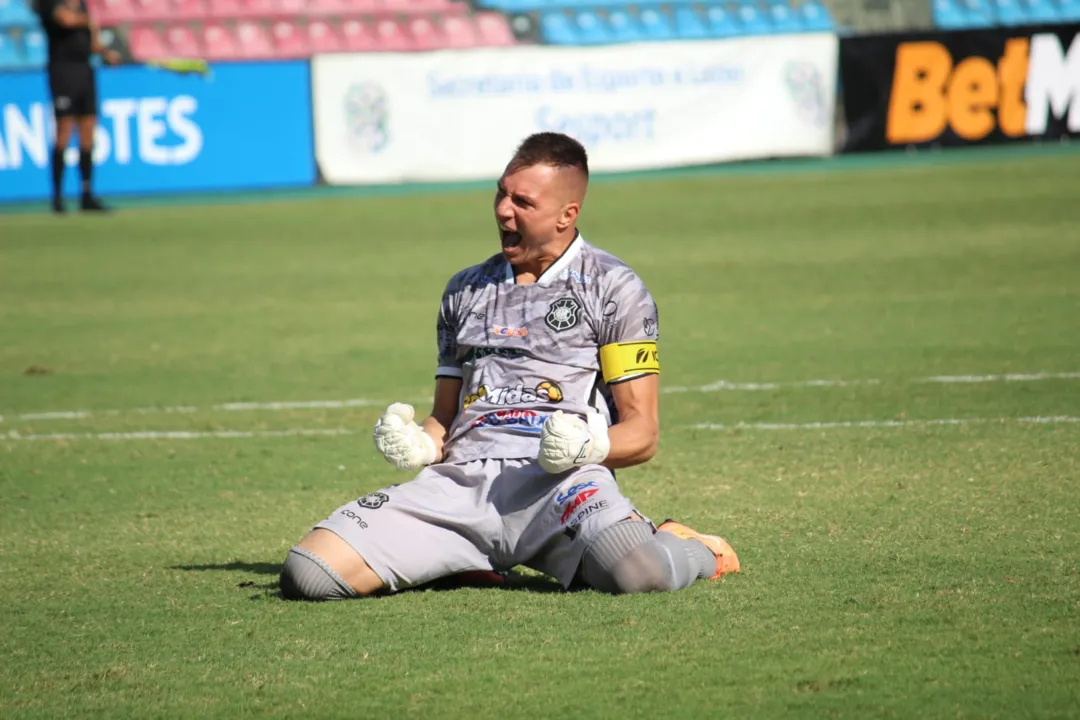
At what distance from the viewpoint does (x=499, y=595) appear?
190 inches

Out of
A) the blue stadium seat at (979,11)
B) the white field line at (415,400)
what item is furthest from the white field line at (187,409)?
the blue stadium seat at (979,11)

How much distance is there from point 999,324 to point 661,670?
675 centimetres

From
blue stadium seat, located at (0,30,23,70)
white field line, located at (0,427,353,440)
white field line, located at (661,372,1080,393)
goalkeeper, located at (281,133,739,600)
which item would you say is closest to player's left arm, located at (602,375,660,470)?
goalkeeper, located at (281,133,739,600)

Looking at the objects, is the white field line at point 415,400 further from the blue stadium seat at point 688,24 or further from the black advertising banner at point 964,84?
the blue stadium seat at point 688,24

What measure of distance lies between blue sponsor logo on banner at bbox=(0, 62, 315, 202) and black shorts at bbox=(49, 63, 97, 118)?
243 cm

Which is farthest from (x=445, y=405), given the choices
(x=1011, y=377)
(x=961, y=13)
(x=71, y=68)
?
(x=961, y=13)

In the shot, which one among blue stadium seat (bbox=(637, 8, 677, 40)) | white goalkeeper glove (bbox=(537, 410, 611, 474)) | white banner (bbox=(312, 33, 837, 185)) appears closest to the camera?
white goalkeeper glove (bbox=(537, 410, 611, 474))

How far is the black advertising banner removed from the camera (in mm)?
21375

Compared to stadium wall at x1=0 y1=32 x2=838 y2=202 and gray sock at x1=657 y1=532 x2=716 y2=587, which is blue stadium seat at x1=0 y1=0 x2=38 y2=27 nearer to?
stadium wall at x1=0 y1=32 x2=838 y2=202

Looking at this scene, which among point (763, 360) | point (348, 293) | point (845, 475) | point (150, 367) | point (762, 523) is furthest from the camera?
point (348, 293)

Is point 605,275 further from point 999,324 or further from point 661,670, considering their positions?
point 999,324

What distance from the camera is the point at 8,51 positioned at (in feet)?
77.2

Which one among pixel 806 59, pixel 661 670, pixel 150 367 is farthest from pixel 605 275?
pixel 806 59

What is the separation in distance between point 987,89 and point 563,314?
1809cm
